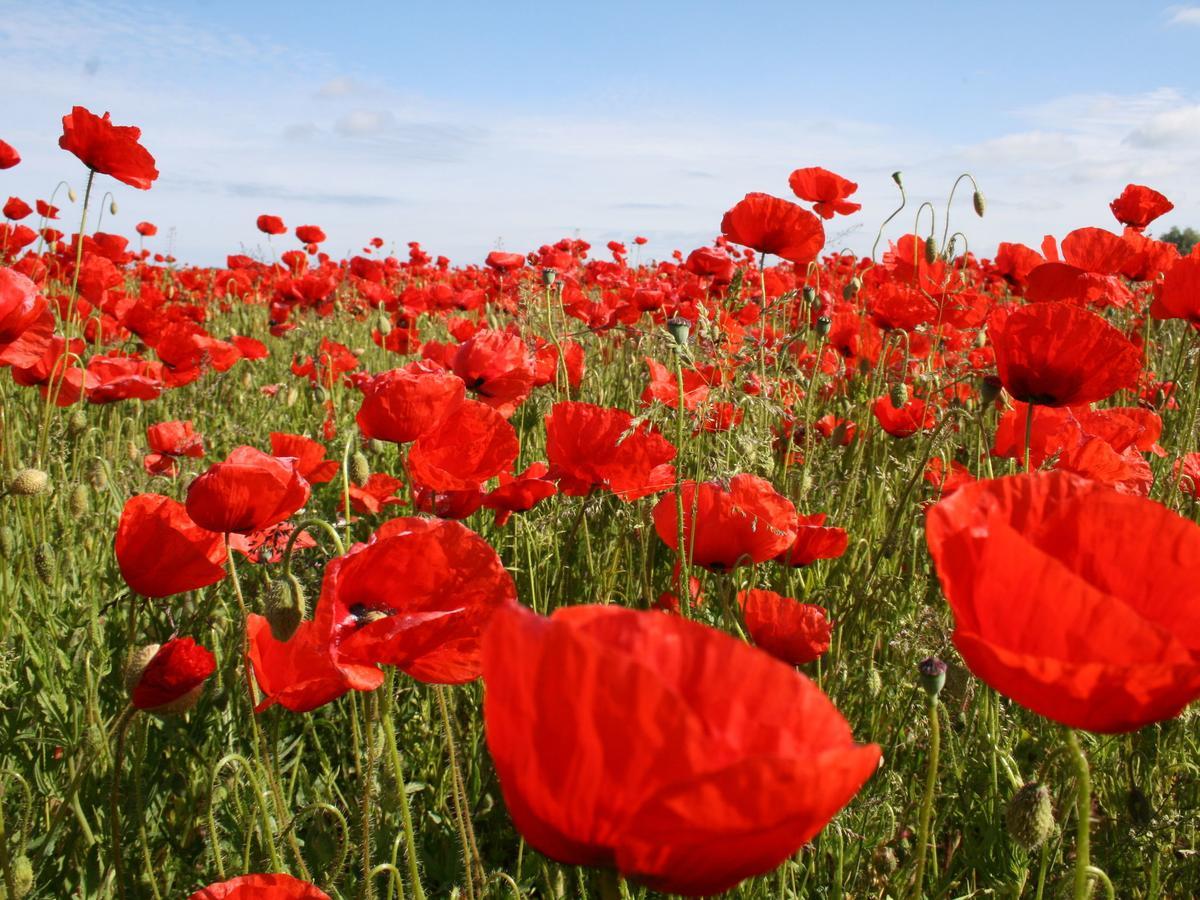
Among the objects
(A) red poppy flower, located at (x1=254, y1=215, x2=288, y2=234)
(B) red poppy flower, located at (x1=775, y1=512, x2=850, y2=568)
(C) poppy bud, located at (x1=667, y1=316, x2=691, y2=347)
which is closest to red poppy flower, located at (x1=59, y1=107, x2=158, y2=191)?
(C) poppy bud, located at (x1=667, y1=316, x2=691, y2=347)

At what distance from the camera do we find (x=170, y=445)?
8.98 feet

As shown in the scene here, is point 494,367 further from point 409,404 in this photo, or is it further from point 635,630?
point 635,630

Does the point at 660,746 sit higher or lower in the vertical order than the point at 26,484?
higher

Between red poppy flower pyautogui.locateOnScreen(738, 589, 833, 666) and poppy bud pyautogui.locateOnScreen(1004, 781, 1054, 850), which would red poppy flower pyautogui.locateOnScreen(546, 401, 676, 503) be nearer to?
red poppy flower pyautogui.locateOnScreen(738, 589, 833, 666)

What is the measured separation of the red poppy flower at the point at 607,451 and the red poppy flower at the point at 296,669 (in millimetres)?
689

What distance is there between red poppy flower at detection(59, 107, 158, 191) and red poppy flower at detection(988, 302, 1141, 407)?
8.30 feet

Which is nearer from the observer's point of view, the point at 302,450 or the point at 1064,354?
the point at 1064,354

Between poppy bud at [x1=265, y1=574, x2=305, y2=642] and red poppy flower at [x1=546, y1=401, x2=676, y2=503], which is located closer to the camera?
poppy bud at [x1=265, y1=574, x2=305, y2=642]

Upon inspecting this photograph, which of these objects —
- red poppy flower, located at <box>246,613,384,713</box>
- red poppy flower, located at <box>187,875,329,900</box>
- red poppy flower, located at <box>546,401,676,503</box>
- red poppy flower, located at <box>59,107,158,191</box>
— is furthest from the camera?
red poppy flower, located at <box>59,107,158,191</box>

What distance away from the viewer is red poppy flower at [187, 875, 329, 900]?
940mm

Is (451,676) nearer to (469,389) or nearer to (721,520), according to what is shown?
(721,520)

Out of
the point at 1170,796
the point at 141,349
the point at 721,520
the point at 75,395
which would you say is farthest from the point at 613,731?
the point at 141,349

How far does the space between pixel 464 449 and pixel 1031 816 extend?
3.61ft

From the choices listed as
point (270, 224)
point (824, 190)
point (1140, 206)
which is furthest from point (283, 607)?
point (270, 224)
